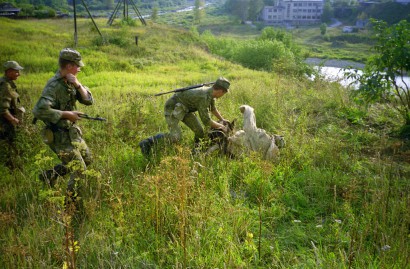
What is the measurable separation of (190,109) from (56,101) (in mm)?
2072

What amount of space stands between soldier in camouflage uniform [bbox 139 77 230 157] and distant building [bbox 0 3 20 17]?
16.4 metres

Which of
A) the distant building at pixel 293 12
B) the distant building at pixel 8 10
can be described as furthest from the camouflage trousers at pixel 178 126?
the distant building at pixel 293 12

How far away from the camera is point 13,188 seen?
3982mm

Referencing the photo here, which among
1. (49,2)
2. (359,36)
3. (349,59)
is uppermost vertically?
(49,2)

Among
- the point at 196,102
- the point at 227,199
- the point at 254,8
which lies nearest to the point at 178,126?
the point at 196,102

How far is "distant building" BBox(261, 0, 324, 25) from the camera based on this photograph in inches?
2589

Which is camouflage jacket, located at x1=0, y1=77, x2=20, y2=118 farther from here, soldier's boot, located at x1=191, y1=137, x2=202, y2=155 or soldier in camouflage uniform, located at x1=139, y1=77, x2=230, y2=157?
soldier's boot, located at x1=191, y1=137, x2=202, y2=155

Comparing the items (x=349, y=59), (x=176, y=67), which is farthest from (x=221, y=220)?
(x=349, y=59)

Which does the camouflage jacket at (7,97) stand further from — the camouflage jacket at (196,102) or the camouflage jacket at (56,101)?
the camouflage jacket at (196,102)

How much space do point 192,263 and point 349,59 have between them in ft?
131

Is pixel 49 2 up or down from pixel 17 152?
up

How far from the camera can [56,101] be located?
12.8 ft

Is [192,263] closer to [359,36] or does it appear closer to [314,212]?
[314,212]

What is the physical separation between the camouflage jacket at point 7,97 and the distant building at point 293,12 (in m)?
67.9
